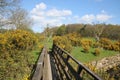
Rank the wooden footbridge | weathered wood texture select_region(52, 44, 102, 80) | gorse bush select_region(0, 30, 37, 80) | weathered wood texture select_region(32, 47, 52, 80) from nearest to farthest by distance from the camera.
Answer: weathered wood texture select_region(32, 47, 52, 80) < the wooden footbridge < weathered wood texture select_region(52, 44, 102, 80) < gorse bush select_region(0, 30, 37, 80)

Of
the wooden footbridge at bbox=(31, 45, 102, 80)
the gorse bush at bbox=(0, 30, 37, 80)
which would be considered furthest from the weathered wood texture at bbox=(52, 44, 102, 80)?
the gorse bush at bbox=(0, 30, 37, 80)

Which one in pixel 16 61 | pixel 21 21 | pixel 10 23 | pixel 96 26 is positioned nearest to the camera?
pixel 16 61

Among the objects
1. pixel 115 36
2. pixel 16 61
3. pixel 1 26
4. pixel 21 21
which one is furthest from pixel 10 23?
pixel 115 36

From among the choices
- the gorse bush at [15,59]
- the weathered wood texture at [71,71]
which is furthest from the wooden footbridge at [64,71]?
the gorse bush at [15,59]

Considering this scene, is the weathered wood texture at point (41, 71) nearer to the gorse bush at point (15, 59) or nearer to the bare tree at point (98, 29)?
the gorse bush at point (15, 59)

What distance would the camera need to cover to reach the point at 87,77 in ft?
26.6

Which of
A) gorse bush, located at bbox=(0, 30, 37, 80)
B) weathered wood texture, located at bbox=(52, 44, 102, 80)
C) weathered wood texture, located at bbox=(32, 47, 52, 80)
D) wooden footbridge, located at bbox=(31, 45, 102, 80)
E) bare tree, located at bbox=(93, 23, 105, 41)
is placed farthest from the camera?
bare tree, located at bbox=(93, 23, 105, 41)

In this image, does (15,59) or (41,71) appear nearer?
(41,71)

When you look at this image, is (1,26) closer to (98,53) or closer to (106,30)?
(98,53)

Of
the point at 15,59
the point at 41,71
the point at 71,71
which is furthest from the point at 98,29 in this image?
the point at 41,71

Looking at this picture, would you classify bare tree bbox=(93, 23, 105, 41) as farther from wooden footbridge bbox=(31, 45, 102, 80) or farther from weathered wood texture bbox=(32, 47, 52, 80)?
weathered wood texture bbox=(32, 47, 52, 80)

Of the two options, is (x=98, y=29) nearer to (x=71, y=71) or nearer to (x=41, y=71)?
(x=71, y=71)

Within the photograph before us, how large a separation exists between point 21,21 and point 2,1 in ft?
42.1

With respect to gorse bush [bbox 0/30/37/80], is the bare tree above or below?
above
